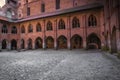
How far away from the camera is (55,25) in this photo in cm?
2833

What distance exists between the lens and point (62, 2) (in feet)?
102

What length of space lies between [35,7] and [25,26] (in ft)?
20.3

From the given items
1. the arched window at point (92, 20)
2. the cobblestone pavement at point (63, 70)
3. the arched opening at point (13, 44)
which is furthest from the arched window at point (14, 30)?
the cobblestone pavement at point (63, 70)

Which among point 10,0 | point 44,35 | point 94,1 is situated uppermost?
point 10,0

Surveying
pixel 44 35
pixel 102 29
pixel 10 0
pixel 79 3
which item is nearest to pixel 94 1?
pixel 79 3

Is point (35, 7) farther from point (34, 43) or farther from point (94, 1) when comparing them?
point (94, 1)

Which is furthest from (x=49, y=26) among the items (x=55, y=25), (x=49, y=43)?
(x=49, y=43)

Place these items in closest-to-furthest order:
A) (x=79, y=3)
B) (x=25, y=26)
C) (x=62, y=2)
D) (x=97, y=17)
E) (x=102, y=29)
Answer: (x=102, y=29) < (x=97, y=17) < (x=79, y=3) < (x=62, y=2) < (x=25, y=26)

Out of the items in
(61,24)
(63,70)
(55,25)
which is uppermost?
(61,24)

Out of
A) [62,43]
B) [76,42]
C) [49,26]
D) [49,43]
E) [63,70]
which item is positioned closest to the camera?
[63,70]

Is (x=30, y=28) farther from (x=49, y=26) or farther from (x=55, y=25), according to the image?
(x=55, y=25)

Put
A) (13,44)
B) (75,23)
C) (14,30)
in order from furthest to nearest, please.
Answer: (13,44), (14,30), (75,23)

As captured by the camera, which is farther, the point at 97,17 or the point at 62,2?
the point at 62,2

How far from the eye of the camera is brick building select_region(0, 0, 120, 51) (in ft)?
78.8
